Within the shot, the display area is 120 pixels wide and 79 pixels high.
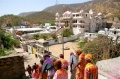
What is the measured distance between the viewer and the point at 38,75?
744cm

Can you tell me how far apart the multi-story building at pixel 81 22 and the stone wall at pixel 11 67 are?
42962 millimetres

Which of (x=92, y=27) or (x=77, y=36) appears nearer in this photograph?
(x=77, y=36)

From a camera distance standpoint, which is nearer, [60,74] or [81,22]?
[60,74]

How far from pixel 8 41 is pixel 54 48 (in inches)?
496

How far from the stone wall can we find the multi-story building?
43.0 m

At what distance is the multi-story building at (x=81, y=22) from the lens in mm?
52594

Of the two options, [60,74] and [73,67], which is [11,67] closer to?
[73,67]

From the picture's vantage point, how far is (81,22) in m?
52.9

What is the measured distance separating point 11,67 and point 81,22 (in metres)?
45.9

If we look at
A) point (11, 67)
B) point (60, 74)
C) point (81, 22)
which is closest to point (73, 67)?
point (60, 74)

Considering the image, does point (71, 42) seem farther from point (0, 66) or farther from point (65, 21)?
point (0, 66)

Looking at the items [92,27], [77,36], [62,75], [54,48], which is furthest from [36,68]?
[92,27]

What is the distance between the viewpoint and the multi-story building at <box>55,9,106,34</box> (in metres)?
52.6

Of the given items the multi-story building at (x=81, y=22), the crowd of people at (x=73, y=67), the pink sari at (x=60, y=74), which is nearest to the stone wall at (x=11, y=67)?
the crowd of people at (x=73, y=67)
